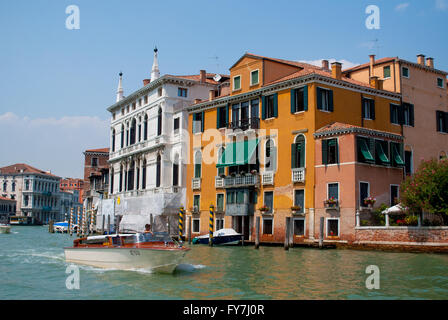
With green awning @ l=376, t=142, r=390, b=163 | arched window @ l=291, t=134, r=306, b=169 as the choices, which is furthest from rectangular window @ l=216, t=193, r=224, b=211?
green awning @ l=376, t=142, r=390, b=163

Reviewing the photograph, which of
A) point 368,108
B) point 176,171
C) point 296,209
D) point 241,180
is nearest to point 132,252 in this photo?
point 296,209

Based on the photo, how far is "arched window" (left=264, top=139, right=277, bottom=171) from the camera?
27.3m

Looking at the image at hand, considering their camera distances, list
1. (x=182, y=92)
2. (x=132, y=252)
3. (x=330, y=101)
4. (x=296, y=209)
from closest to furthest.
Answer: (x=132, y=252) < (x=296, y=209) < (x=330, y=101) < (x=182, y=92)

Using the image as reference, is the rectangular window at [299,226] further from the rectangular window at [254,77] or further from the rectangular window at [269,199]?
the rectangular window at [254,77]

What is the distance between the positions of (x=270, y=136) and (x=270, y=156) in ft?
3.48

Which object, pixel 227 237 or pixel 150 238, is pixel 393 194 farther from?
pixel 150 238

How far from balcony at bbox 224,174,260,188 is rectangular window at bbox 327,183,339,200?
4564 mm

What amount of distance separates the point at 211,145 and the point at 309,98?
7.81m

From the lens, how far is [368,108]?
27.9 meters

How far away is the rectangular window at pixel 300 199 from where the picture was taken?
25561mm

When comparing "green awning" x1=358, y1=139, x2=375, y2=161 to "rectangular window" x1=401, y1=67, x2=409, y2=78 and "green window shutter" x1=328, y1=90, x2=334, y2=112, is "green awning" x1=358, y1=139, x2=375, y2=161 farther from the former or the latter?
"rectangular window" x1=401, y1=67, x2=409, y2=78

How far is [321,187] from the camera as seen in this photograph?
24.8 meters

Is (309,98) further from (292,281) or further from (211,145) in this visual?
(292,281)
